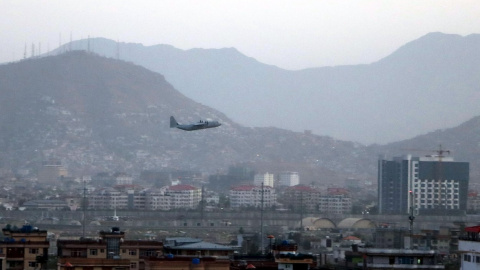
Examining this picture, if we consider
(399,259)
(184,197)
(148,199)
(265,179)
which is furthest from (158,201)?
(399,259)

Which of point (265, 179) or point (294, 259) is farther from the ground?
point (265, 179)

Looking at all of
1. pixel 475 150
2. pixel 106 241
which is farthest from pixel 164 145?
pixel 106 241

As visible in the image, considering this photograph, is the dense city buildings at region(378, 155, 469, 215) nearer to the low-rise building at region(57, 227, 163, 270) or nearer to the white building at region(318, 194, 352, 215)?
the white building at region(318, 194, 352, 215)

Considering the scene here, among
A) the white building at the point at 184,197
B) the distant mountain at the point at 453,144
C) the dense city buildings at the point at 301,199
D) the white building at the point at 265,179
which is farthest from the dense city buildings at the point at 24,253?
the distant mountain at the point at 453,144

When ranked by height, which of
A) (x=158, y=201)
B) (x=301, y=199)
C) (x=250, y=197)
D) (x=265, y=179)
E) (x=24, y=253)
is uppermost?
(x=265, y=179)

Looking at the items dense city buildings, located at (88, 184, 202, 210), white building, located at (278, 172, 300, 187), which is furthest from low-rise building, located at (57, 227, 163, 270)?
white building, located at (278, 172, 300, 187)

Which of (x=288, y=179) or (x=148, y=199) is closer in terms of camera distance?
(x=148, y=199)

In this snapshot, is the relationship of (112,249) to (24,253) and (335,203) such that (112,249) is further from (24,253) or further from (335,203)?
(335,203)
